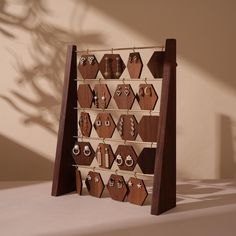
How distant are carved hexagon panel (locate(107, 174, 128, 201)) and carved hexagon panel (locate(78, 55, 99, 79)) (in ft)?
1.10

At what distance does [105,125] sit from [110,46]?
460 millimetres

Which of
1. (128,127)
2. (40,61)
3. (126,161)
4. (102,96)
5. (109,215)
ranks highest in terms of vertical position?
(40,61)

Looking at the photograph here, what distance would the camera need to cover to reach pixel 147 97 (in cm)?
112

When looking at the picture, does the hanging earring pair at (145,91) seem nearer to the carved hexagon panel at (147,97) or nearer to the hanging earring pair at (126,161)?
the carved hexagon panel at (147,97)

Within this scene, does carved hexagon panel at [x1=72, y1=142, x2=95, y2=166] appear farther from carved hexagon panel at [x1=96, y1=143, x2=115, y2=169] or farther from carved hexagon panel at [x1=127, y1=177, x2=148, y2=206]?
carved hexagon panel at [x1=127, y1=177, x2=148, y2=206]

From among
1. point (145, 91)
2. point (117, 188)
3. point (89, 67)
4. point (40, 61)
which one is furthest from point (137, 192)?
point (40, 61)

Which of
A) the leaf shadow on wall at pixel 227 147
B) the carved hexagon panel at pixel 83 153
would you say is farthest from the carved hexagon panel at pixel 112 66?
the leaf shadow on wall at pixel 227 147

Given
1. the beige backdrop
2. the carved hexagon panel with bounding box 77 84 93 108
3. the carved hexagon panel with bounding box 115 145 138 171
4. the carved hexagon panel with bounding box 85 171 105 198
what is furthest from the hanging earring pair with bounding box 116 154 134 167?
the beige backdrop

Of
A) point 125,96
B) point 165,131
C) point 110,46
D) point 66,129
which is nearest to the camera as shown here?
point 165,131

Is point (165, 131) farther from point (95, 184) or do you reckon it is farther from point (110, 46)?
point (110, 46)

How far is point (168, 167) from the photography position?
1096mm

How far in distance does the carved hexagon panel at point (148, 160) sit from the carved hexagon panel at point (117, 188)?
0.31 ft

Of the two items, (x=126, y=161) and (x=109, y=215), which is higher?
(x=126, y=161)

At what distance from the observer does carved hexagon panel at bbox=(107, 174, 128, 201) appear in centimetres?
117
